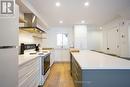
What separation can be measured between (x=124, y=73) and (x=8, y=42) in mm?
1553

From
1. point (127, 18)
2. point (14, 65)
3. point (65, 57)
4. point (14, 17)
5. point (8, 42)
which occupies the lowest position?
point (65, 57)

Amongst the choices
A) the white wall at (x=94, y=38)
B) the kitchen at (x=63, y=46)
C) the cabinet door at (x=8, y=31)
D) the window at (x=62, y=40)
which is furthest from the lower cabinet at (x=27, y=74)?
the white wall at (x=94, y=38)

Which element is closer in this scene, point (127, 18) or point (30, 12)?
point (30, 12)

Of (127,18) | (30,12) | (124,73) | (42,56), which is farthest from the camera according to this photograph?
(127,18)

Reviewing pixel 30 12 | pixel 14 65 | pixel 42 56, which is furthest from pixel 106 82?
pixel 30 12

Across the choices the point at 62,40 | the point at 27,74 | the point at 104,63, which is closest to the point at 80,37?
the point at 62,40

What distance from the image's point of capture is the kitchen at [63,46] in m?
1.61

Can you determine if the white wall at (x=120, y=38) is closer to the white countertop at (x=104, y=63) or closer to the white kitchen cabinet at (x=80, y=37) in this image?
the white kitchen cabinet at (x=80, y=37)

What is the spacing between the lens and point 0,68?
1.40 m

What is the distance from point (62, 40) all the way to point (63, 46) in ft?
1.43

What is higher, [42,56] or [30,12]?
[30,12]

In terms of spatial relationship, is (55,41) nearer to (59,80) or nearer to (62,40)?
(62,40)

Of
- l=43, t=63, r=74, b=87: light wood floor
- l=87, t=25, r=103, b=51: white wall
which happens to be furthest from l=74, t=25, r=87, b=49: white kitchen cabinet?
l=43, t=63, r=74, b=87: light wood floor

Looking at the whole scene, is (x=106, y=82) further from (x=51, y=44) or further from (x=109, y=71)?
(x=51, y=44)
